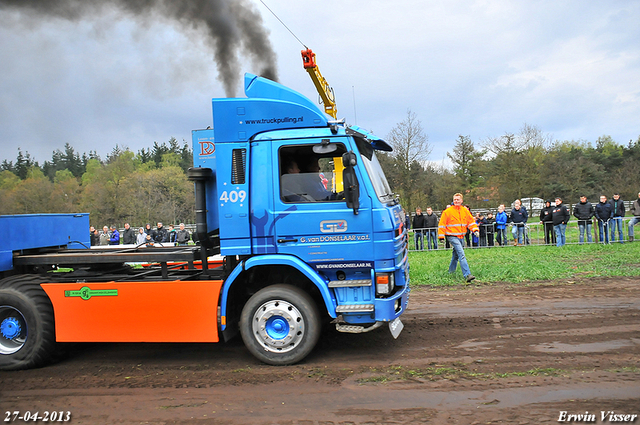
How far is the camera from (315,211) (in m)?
5.17

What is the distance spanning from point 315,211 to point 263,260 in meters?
0.87

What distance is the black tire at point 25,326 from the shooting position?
5551mm

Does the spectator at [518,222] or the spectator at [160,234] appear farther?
the spectator at [518,222]

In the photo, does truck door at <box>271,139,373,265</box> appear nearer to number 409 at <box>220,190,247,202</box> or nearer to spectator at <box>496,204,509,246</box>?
number 409 at <box>220,190,247,202</box>

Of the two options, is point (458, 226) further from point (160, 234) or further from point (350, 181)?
point (160, 234)

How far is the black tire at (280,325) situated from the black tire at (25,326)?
2.64 meters

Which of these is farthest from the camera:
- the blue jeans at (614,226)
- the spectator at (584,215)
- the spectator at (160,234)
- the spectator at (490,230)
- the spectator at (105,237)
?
the spectator at (105,237)

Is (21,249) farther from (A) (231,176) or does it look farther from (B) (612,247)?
(B) (612,247)

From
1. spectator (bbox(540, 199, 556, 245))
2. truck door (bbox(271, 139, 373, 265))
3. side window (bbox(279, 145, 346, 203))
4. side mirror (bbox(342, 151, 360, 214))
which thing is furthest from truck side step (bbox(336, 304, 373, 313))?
spectator (bbox(540, 199, 556, 245))

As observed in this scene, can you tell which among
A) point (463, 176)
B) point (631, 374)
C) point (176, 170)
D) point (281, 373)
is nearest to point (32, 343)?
point (281, 373)

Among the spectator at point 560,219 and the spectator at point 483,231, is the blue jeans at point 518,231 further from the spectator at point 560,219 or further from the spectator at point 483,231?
the spectator at point 560,219

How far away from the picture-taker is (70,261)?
19.3 feet

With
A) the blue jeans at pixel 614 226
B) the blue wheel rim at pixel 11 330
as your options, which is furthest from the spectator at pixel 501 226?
the blue wheel rim at pixel 11 330

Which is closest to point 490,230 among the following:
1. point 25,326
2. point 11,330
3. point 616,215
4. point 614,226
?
point 614,226
